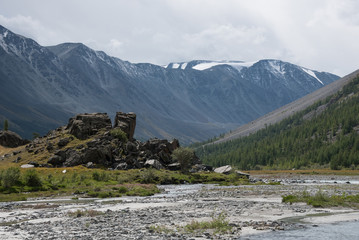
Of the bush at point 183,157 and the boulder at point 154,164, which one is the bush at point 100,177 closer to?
the boulder at point 154,164

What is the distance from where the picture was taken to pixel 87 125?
450 feet

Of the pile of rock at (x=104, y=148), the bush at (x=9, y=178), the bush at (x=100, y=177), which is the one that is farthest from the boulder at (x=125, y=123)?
the bush at (x=9, y=178)

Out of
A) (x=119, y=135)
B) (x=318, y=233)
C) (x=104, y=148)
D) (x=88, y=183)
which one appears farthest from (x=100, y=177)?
(x=318, y=233)

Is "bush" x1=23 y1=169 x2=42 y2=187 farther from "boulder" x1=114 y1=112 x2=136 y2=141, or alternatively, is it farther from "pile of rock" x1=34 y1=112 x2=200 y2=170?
"boulder" x1=114 y1=112 x2=136 y2=141

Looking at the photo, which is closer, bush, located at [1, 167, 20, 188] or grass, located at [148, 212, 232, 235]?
grass, located at [148, 212, 232, 235]

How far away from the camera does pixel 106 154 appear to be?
118875 millimetres

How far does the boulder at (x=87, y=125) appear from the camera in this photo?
135 m

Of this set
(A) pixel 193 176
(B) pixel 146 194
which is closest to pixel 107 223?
(B) pixel 146 194

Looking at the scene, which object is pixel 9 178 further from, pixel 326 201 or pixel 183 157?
pixel 183 157

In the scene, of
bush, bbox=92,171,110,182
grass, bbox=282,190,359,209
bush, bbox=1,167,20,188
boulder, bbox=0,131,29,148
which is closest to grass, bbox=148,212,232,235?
grass, bbox=282,190,359,209

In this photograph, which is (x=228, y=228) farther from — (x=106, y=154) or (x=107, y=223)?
(x=106, y=154)

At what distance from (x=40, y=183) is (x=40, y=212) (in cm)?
3371

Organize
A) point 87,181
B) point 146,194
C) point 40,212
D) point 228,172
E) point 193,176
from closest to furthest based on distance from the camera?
1. point 40,212
2. point 146,194
3. point 87,181
4. point 193,176
5. point 228,172

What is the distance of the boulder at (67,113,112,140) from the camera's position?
135 metres
